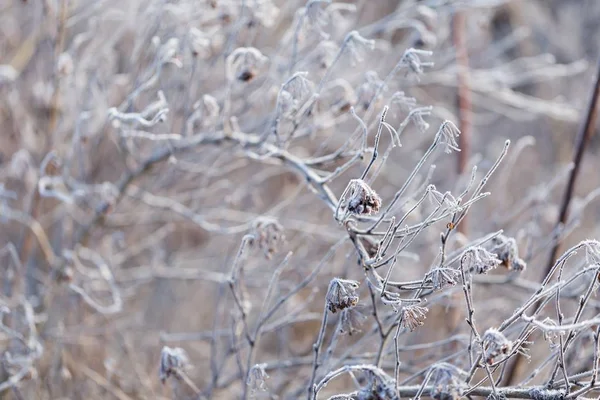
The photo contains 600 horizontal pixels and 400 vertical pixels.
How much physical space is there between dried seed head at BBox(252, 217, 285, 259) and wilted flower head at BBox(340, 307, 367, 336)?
12.7 inches

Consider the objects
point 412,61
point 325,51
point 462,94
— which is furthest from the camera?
point 462,94

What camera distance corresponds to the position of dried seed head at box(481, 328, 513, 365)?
136 cm

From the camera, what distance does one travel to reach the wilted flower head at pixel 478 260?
144 centimetres

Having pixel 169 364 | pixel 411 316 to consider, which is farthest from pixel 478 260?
pixel 169 364

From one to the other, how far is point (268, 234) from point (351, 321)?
381 mm

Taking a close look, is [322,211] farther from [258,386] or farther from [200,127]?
[258,386]

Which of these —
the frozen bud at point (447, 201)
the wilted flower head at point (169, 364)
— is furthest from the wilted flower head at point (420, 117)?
the wilted flower head at point (169, 364)

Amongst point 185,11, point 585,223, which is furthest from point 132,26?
point 585,223

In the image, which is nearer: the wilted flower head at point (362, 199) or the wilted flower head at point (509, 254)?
the wilted flower head at point (362, 199)

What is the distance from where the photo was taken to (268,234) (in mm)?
1863

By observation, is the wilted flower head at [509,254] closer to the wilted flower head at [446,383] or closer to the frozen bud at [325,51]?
the wilted flower head at [446,383]

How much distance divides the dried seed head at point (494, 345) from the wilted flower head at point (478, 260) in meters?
0.14

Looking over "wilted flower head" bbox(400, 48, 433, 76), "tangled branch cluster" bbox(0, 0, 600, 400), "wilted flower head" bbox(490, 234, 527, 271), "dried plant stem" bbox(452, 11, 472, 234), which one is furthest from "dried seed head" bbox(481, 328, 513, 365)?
"dried plant stem" bbox(452, 11, 472, 234)

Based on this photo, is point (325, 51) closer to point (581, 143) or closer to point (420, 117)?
point (420, 117)
